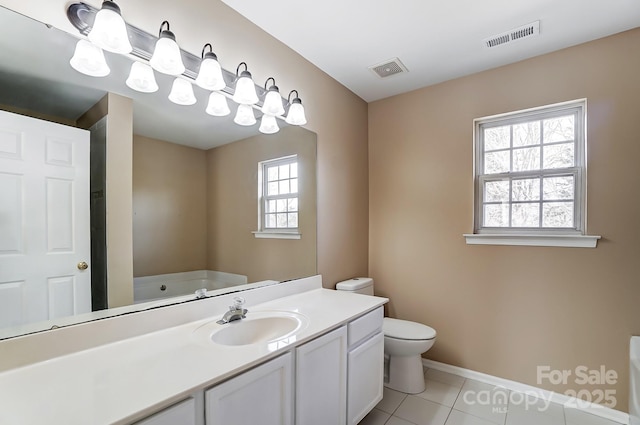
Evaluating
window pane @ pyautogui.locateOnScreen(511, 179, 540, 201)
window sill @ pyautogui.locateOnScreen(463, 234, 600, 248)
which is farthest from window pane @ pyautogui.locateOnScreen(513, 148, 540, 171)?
window sill @ pyautogui.locateOnScreen(463, 234, 600, 248)

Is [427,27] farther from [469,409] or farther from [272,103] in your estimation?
[469,409]

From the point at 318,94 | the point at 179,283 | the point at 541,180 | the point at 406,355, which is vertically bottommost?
the point at 406,355

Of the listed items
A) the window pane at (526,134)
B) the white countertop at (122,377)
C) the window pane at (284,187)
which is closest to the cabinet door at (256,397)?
the white countertop at (122,377)

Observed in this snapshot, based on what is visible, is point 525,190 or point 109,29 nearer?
point 109,29

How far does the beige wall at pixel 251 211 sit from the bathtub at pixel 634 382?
1995 mm

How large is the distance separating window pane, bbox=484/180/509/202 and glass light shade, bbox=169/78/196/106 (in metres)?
2.28

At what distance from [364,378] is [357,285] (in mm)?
857

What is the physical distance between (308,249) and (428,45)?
1711 millimetres

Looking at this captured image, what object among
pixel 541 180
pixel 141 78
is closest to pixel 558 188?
pixel 541 180

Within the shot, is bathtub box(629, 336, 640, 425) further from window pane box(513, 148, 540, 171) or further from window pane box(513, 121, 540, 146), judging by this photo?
window pane box(513, 121, 540, 146)

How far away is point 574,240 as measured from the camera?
1950 millimetres

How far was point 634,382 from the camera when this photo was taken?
1.67m

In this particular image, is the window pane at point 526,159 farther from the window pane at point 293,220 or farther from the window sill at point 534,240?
the window pane at point 293,220

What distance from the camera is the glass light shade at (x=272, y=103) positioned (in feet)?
5.90
